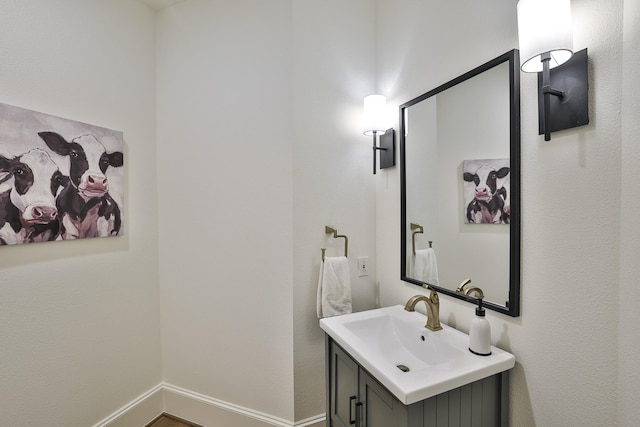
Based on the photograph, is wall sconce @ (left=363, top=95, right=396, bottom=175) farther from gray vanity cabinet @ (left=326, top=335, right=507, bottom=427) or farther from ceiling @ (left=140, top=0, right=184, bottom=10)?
ceiling @ (left=140, top=0, right=184, bottom=10)

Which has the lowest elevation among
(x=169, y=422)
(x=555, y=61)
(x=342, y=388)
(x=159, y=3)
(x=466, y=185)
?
(x=169, y=422)

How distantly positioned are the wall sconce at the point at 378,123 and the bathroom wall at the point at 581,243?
53 centimetres

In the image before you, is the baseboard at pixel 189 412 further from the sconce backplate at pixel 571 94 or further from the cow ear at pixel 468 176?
the sconce backplate at pixel 571 94

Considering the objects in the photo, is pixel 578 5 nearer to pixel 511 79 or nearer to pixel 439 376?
pixel 511 79

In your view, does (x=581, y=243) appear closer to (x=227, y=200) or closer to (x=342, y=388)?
(x=342, y=388)

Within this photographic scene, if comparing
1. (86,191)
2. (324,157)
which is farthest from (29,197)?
(324,157)

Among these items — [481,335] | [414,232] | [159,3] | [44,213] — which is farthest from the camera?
[159,3]

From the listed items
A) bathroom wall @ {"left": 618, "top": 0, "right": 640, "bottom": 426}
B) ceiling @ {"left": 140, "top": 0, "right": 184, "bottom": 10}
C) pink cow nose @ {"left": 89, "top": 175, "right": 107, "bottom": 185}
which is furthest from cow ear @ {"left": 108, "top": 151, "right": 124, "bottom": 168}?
bathroom wall @ {"left": 618, "top": 0, "right": 640, "bottom": 426}

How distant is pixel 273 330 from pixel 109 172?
52.3 inches

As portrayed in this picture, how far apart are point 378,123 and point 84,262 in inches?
70.7

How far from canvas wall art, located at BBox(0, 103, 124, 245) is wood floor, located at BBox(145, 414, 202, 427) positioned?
50.6 inches

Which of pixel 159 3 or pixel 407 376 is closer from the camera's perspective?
pixel 407 376

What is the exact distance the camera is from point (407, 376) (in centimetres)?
96

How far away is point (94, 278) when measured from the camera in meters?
1.68
